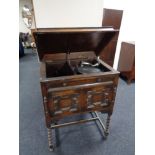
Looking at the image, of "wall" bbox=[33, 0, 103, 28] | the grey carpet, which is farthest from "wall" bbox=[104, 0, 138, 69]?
the grey carpet

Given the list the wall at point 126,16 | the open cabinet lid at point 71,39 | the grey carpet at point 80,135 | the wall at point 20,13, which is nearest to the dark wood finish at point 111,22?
the wall at point 126,16

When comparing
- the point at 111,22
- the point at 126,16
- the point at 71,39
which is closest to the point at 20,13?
the point at 111,22

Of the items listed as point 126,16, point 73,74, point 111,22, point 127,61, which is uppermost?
point 126,16

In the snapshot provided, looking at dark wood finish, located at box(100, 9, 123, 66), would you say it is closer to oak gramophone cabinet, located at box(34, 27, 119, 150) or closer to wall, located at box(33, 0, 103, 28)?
wall, located at box(33, 0, 103, 28)

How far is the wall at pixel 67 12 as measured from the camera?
1933mm

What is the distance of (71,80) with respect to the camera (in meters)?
1.15

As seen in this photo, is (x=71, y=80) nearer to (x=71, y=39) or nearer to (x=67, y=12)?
(x=71, y=39)

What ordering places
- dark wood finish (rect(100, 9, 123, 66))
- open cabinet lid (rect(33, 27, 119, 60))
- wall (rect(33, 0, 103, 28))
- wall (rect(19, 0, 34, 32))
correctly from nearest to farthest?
open cabinet lid (rect(33, 27, 119, 60)) → wall (rect(33, 0, 103, 28)) → dark wood finish (rect(100, 9, 123, 66)) → wall (rect(19, 0, 34, 32))

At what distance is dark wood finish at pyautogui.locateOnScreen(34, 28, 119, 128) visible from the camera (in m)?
1.14

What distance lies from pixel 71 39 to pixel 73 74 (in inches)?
13.1

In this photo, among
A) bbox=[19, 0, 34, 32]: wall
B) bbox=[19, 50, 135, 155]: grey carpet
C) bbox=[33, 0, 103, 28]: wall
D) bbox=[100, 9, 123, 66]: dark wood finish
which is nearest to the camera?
bbox=[19, 50, 135, 155]: grey carpet

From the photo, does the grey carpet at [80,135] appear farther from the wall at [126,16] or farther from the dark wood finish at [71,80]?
the wall at [126,16]
